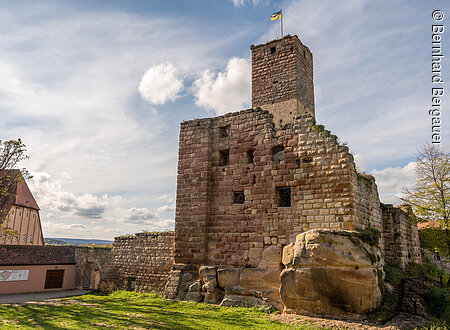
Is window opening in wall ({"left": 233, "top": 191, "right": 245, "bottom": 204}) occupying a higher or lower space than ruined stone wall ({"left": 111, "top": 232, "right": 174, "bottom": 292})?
higher

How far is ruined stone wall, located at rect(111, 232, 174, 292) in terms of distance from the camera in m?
14.3

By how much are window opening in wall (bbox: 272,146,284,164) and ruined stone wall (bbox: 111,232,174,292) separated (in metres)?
5.96

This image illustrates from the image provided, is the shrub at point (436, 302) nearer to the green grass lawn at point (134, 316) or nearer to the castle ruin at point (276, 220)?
the castle ruin at point (276, 220)

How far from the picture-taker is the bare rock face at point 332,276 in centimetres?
893

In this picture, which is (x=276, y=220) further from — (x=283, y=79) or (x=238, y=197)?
(x=283, y=79)

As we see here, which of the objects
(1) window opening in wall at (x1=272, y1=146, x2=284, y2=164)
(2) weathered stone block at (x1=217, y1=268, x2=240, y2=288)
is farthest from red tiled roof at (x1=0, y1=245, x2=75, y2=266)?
(1) window opening in wall at (x1=272, y1=146, x2=284, y2=164)

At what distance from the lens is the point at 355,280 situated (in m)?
8.95

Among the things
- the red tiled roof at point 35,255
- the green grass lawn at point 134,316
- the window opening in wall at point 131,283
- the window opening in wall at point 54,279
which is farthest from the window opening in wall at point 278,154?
the window opening in wall at point 54,279

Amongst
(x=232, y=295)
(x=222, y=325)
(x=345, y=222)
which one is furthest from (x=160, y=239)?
(x=345, y=222)

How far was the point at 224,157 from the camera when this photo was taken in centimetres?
1367

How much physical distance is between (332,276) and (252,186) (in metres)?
4.42

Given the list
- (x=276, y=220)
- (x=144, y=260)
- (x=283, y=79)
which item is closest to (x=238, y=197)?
(x=276, y=220)

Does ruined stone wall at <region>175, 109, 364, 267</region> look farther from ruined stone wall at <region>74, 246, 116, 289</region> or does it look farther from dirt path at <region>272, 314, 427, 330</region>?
ruined stone wall at <region>74, 246, 116, 289</region>

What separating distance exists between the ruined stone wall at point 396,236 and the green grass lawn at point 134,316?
21.3 ft
